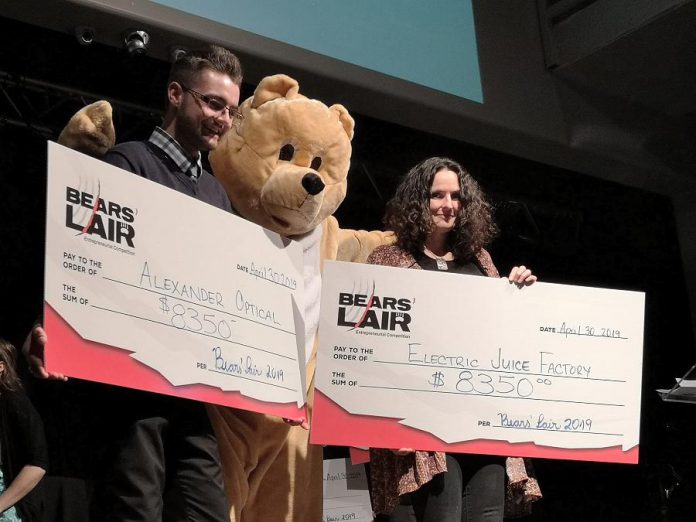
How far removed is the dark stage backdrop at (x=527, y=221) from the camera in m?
3.58

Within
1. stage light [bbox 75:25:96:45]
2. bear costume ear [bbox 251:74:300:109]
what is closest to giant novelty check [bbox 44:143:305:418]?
bear costume ear [bbox 251:74:300:109]

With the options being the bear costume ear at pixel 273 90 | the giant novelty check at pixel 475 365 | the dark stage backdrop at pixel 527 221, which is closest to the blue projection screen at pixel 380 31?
the dark stage backdrop at pixel 527 221

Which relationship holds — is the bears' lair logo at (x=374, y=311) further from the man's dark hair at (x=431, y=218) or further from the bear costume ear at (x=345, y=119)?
the bear costume ear at (x=345, y=119)

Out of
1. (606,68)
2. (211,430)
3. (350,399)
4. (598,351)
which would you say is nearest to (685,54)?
(606,68)

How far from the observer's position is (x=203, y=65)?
2.14 meters

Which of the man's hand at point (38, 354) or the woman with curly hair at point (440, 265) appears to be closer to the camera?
the man's hand at point (38, 354)

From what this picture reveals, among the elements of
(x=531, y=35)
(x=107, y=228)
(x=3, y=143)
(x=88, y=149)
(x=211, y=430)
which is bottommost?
(x=211, y=430)

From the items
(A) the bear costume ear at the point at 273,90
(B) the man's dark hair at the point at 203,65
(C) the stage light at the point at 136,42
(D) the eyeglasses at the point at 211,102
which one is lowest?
(D) the eyeglasses at the point at 211,102

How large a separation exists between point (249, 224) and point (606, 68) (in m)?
2.64

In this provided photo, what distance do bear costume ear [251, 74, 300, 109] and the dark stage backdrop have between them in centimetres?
128

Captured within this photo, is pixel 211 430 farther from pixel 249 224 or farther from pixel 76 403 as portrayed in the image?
pixel 76 403

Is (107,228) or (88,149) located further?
(88,149)

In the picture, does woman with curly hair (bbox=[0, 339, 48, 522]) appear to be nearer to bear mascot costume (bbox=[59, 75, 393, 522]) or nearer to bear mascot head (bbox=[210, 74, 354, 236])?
bear mascot costume (bbox=[59, 75, 393, 522])

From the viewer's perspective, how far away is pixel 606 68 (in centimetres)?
421
